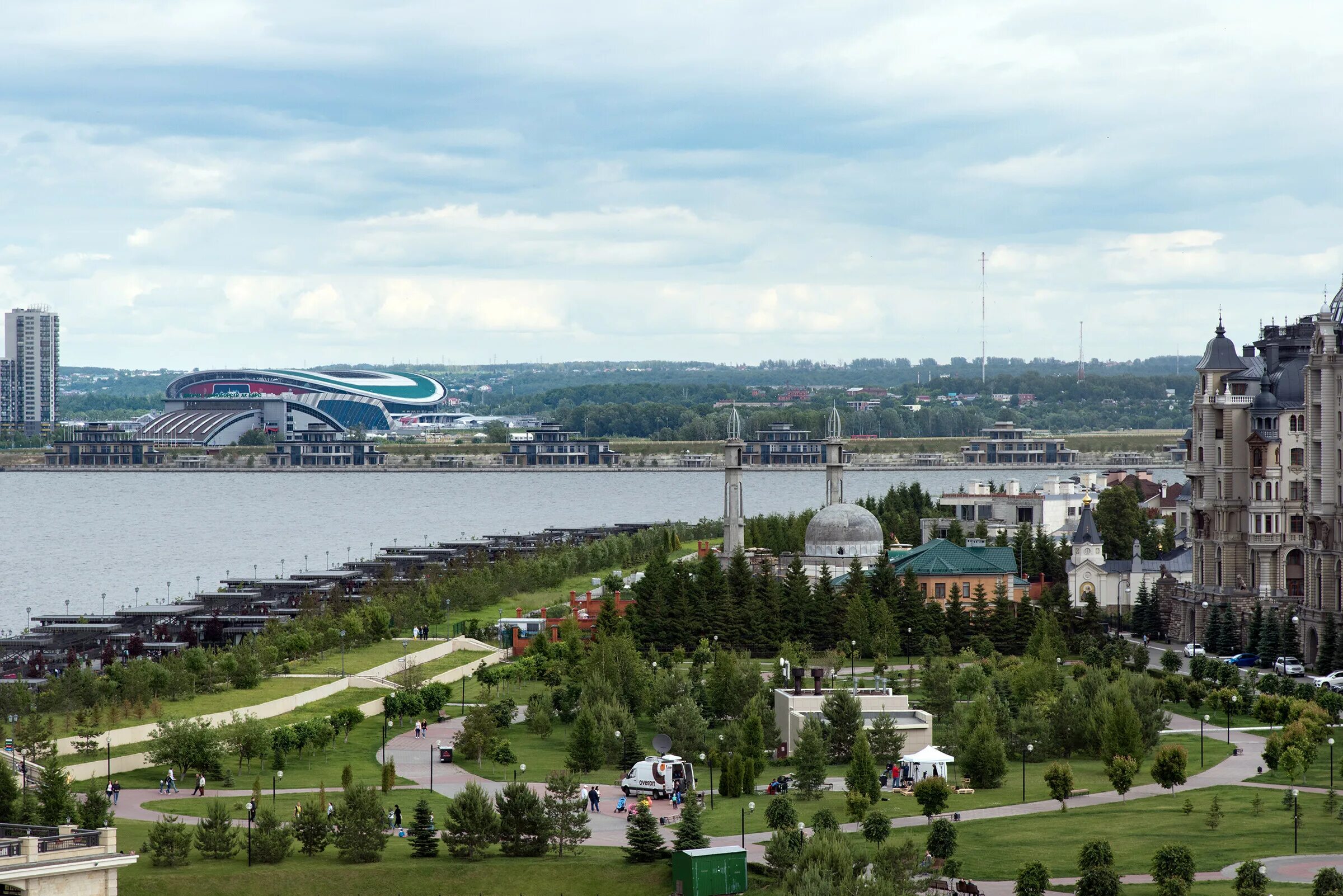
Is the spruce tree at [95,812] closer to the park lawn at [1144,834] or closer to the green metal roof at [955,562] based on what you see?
the park lawn at [1144,834]

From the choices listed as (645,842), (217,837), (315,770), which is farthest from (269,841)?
(315,770)

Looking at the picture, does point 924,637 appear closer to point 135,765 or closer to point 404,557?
point 135,765

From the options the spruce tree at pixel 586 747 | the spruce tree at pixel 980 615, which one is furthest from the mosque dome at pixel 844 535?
the spruce tree at pixel 586 747

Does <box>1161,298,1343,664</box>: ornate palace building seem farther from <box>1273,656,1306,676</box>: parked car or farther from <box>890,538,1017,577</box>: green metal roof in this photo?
<box>890,538,1017,577</box>: green metal roof

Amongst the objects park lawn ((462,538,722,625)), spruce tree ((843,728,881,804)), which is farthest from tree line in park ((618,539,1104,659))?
spruce tree ((843,728,881,804))

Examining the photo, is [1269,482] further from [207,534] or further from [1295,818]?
[207,534]
